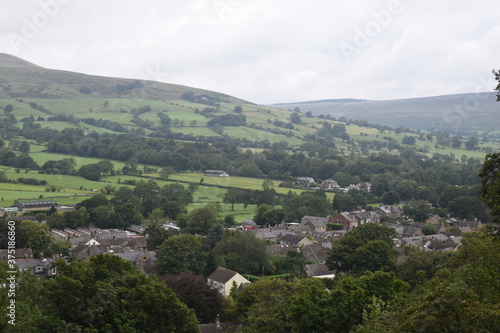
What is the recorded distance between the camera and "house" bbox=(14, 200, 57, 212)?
2131 inches

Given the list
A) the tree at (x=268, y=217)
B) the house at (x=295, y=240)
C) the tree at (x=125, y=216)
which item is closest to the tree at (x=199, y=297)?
the house at (x=295, y=240)

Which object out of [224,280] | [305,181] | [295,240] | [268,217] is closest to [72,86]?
[305,181]

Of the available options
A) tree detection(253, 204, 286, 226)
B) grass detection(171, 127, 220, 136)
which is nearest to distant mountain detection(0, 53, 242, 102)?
grass detection(171, 127, 220, 136)

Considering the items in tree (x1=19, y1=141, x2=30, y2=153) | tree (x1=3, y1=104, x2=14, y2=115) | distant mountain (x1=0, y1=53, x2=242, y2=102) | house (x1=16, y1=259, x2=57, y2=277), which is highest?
distant mountain (x1=0, y1=53, x2=242, y2=102)

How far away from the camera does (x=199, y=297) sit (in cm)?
2602

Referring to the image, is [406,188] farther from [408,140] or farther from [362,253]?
[408,140]

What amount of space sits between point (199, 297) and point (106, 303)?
10336 millimetres

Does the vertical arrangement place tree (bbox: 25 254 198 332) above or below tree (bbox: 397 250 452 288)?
above

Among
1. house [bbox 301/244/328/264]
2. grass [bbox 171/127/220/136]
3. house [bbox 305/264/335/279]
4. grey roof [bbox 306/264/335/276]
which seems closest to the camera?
house [bbox 305/264/335/279]

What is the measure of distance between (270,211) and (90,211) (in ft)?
61.9

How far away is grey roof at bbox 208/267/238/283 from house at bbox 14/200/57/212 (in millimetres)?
28387

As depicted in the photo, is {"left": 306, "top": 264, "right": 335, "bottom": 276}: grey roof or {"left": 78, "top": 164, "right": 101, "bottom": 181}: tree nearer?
{"left": 306, "top": 264, "right": 335, "bottom": 276}: grey roof

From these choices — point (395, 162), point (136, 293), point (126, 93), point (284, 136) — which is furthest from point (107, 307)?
point (126, 93)

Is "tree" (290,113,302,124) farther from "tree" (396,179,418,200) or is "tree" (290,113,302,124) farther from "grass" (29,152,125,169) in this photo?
"tree" (396,179,418,200)
